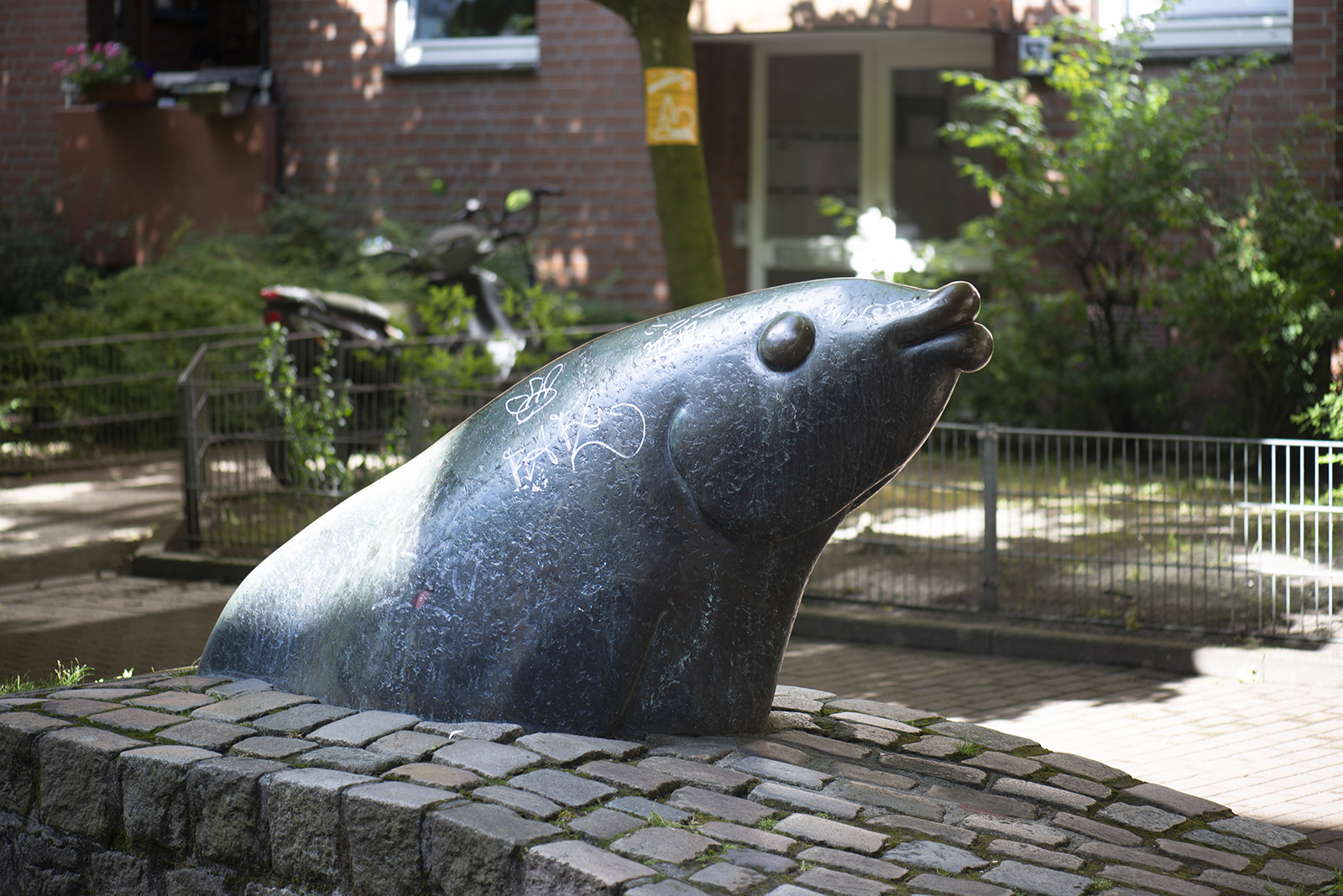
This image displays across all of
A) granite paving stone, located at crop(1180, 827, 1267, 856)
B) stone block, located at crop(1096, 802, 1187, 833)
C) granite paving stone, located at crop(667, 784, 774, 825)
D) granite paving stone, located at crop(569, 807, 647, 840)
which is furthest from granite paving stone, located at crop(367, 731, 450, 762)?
granite paving stone, located at crop(1180, 827, 1267, 856)

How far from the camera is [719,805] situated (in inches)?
122

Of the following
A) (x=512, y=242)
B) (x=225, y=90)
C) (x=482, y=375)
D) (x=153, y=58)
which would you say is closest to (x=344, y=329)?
(x=482, y=375)

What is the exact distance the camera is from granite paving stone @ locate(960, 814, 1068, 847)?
10.3 feet

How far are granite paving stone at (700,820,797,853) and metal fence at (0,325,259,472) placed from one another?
390 inches

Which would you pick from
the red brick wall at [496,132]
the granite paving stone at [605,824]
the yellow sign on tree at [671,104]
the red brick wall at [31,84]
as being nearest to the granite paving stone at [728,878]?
the granite paving stone at [605,824]

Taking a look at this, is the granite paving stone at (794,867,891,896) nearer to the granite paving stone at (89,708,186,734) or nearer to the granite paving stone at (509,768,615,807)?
the granite paving stone at (509,768,615,807)

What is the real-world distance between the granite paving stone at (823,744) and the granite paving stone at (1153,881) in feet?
2.67

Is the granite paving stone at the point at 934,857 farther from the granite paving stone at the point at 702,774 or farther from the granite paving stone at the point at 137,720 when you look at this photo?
the granite paving stone at the point at 137,720

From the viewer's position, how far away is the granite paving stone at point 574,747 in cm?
325

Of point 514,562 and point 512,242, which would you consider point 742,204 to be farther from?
point 514,562

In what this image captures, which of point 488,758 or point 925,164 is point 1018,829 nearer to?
point 488,758

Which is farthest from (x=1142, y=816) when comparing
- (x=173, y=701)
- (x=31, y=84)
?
(x=31, y=84)

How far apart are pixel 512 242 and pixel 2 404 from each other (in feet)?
18.8

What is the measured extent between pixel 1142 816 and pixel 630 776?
1.36 m
